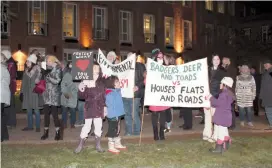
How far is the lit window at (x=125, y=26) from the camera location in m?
32.2

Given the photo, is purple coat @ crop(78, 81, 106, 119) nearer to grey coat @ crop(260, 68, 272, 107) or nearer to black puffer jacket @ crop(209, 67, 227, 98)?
black puffer jacket @ crop(209, 67, 227, 98)

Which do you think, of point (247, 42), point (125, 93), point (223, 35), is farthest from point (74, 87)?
point (223, 35)

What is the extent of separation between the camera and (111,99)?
850cm

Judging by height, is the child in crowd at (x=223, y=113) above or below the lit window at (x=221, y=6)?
below

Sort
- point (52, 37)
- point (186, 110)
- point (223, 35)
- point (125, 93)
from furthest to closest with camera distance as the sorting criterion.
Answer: point (223, 35)
point (52, 37)
point (186, 110)
point (125, 93)

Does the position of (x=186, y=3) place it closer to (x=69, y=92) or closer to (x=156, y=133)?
(x=69, y=92)

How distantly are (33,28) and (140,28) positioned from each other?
9.69 m

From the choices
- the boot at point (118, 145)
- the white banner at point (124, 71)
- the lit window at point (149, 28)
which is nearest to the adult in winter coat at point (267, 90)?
the white banner at point (124, 71)

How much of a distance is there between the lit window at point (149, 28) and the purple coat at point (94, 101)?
2594 cm

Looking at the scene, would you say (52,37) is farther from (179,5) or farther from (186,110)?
(186,110)

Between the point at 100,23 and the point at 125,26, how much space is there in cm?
261

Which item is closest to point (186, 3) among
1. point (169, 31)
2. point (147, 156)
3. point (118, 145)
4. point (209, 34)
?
point (169, 31)

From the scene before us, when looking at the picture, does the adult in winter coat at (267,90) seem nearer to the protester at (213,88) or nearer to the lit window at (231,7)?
the protester at (213,88)

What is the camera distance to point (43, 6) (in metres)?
27.7
